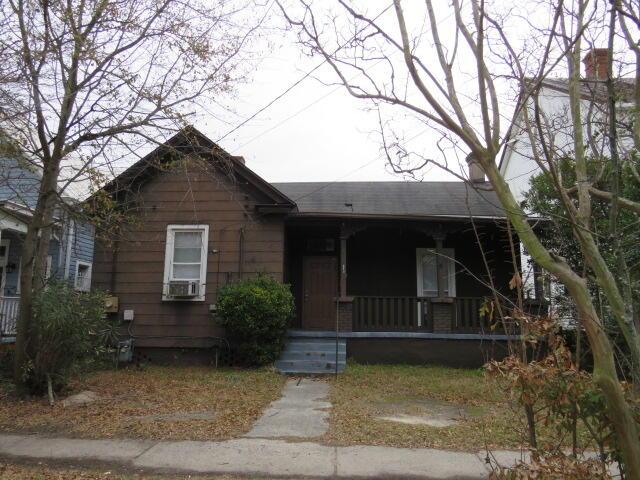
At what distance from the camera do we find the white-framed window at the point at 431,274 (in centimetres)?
1396

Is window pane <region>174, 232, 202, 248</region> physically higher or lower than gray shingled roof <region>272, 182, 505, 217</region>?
lower

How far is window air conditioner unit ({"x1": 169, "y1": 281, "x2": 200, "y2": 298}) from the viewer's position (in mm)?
12141

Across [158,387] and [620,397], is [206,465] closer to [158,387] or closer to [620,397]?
[620,397]

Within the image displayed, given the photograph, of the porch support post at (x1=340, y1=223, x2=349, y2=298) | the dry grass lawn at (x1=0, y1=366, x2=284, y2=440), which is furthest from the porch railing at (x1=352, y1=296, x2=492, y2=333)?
the dry grass lawn at (x1=0, y1=366, x2=284, y2=440)

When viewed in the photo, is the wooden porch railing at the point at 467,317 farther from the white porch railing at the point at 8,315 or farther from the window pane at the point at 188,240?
the white porch railing at the point at 8,315

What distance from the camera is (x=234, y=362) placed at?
11.7 m

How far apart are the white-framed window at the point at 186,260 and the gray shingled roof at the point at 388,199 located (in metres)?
2.61

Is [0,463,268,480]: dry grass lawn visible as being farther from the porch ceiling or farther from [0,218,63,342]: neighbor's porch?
the porch ceiling

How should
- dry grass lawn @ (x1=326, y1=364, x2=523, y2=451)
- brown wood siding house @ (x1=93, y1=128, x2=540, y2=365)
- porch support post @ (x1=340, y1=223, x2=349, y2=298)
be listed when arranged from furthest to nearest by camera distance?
porch support post @ (x1=340, y1=223, x2=349, y2=298), brown wood siding house @ (x1=93, y1=128, x2=540, y2=365), dry grass lawn @ (x1=326, y1=364, x2=523, y2=451)

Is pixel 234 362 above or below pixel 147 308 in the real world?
below

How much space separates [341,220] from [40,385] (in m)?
7.19

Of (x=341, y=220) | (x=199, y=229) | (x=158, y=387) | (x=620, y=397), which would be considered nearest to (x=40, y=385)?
(x=158, y=387)

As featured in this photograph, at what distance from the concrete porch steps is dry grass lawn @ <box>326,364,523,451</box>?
1.38 ft

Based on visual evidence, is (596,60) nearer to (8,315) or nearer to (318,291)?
(318,291)
